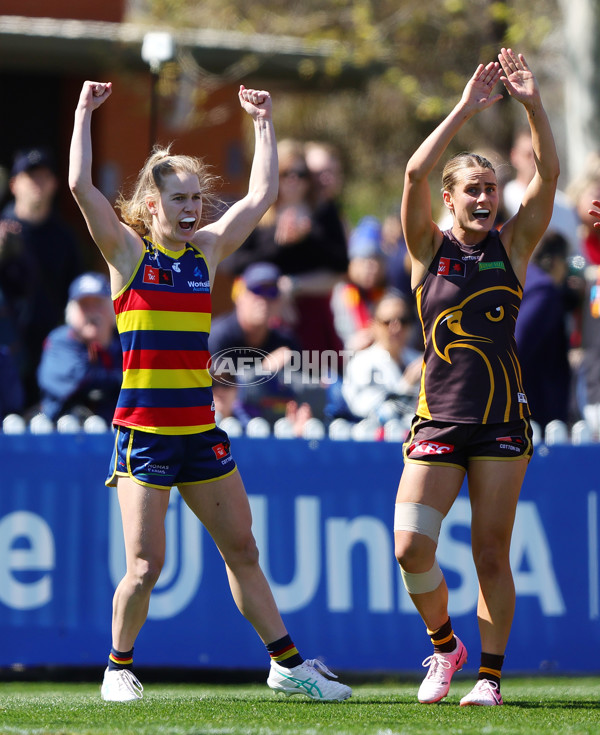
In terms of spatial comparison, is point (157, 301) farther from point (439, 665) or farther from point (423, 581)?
point (439, 665)

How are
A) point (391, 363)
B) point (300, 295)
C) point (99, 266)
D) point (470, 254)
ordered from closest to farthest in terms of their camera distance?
point (470, 254) → point (391, 363) → point (300, 295) → point (99, 266)

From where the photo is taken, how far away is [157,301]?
4.84 meters

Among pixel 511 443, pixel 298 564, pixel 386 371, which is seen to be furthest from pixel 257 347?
pixel 511 443

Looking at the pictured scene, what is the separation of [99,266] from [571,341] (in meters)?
6.25

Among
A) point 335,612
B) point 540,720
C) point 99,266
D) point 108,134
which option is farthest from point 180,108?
point 540,720

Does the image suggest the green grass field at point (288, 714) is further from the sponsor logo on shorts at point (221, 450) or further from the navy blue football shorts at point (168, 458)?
the sponsor logo on shorts at point (221, 450)

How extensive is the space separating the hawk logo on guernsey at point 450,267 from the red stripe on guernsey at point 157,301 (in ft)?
3.20

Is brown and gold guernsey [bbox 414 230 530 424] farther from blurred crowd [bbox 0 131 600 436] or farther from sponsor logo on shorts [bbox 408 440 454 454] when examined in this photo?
blurred crowd [bbox 0 131 600 436]

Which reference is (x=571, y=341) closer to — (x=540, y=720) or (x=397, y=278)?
(x=397, y=278)

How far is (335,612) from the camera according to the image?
666cm

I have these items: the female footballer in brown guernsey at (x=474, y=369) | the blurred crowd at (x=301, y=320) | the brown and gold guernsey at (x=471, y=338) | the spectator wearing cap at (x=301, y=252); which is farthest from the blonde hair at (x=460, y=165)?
the spectator wearing cap at (x=301, y=252)

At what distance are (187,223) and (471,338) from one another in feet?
4.00

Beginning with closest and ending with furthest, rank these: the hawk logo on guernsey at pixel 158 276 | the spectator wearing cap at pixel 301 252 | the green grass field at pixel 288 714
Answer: the green grass field at pixel 288 714 → the hawk logo on guernsey at pixel 158 276 → the spectator wearing cap at pixel 301 252

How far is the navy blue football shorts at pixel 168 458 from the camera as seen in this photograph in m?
4.79
